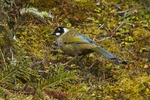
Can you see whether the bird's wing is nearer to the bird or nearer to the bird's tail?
the bird

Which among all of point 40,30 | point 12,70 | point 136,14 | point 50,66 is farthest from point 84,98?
point 136,14

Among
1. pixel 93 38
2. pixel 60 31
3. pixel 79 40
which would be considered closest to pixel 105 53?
pixel 79 40

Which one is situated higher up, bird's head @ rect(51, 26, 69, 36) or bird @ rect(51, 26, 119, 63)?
bird's head @ rect(51, 26, 69, 36)

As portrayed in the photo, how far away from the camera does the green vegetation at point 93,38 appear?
450cm

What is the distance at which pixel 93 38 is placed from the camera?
573 cm

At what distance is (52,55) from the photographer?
5180mm

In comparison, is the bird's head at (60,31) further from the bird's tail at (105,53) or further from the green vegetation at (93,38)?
the bird's tail at (105,53)

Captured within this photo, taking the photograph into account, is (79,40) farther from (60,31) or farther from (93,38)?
(93,38)

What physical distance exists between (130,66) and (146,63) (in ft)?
0.80

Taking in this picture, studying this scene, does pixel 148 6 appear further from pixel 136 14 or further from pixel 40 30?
pixel 40 30

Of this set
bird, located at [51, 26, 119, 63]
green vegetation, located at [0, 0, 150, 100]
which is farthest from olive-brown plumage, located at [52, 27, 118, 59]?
→ green vegetation, located at [0, 0, 150, 100]

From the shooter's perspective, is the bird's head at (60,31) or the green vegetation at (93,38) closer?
the green vegetation at (93,38)

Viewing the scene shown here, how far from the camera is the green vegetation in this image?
4.50 metres

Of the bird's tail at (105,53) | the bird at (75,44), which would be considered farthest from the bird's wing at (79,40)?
the bird's tail at (105,53)
